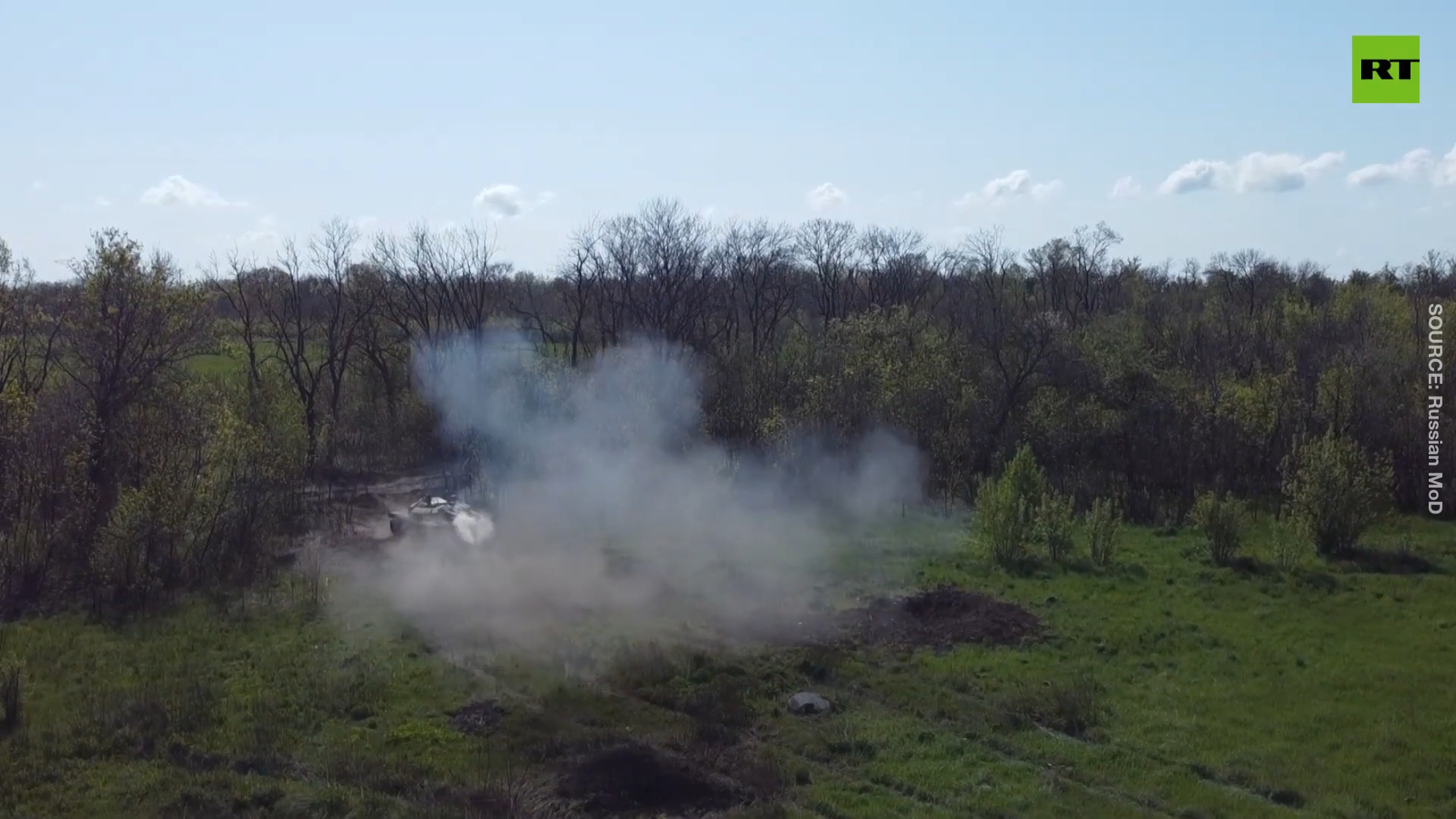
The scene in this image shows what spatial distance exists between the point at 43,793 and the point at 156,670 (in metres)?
5.23

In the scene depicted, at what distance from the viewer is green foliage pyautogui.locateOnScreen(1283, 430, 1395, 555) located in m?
29.0

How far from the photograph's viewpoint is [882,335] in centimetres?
4422

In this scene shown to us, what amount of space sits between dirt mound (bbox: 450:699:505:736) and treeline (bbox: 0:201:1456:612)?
39.2ft

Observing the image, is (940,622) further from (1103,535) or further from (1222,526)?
(1222,526)

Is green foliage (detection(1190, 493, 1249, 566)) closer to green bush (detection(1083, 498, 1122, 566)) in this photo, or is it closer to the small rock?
green bush (detection(1083, 498, 1122, 566))

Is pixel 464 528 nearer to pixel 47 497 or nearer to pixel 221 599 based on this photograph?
pixel 221 599

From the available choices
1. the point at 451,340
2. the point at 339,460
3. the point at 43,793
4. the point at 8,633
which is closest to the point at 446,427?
the point at 339,460

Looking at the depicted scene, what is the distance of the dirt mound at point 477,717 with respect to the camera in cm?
1725

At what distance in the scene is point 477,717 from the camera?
17672mm

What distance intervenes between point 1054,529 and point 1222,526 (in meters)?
4.44

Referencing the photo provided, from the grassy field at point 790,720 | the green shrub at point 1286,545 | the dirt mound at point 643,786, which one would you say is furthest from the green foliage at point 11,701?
the green shrub at point 1286,545

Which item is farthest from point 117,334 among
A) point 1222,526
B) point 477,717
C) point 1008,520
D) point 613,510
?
point 1222,526

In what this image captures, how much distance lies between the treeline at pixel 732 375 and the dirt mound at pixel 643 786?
15.3 meters

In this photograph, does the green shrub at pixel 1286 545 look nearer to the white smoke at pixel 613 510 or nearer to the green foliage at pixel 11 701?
the white smoke at pixel 613 510
